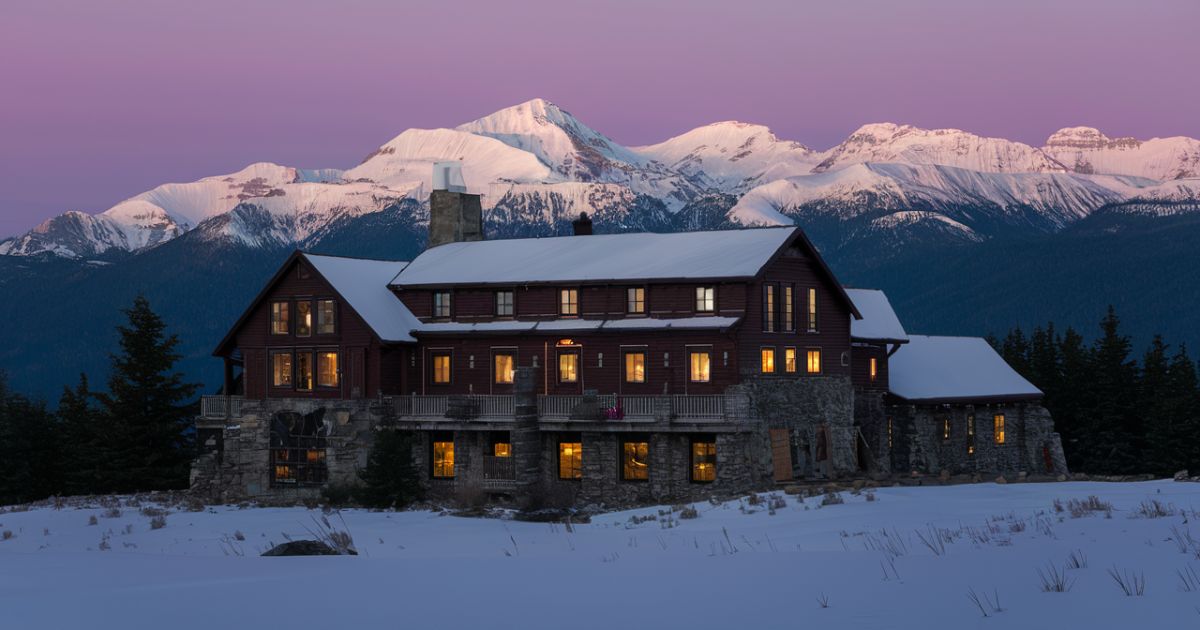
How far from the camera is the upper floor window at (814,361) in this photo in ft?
180

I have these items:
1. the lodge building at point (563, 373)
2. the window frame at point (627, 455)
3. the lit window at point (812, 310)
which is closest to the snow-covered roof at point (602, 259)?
the lodge building at point (563, 373)

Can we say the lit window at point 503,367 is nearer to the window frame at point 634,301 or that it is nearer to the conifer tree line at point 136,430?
the window frame at point 634,301

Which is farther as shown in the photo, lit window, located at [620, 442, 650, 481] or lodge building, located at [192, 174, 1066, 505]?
lit window, located at [620, 442, 650, 481]

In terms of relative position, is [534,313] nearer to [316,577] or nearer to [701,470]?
[701,470]

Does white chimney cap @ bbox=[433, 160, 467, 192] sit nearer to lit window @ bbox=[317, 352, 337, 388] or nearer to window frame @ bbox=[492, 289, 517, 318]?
window frame @ bbox=[492, 289, 517, 318]

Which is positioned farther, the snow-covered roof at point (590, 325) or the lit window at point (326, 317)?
the lit window at point (326, 317)

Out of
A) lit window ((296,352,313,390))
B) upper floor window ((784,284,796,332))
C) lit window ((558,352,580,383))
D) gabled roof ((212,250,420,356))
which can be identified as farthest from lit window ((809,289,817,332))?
lit window ((296,352,313,390))

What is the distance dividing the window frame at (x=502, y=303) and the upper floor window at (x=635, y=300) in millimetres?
4841

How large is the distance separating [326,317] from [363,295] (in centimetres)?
172

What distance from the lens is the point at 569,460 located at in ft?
173

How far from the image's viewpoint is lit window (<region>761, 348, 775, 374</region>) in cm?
5244

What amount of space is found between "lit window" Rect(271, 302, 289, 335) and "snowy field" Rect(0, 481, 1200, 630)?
26.5 meters

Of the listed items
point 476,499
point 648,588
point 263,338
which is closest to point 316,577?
point 648,588

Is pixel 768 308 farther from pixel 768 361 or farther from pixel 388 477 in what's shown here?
pixel 388 477
